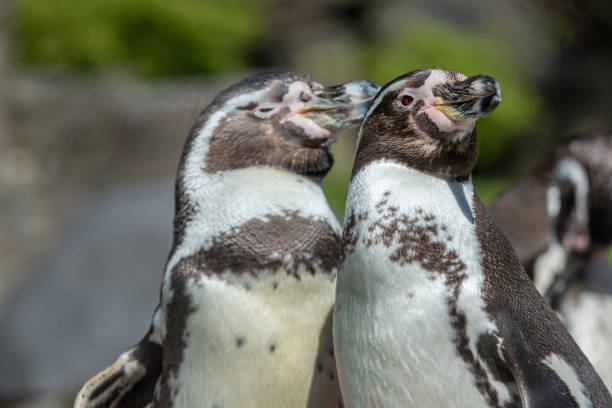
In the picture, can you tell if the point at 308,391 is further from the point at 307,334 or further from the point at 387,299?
the point at 387,299

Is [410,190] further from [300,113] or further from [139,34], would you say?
[139,34]

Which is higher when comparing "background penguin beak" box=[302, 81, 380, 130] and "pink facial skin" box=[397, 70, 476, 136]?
"pink facial skin" box=[397, 70, 476, 136]

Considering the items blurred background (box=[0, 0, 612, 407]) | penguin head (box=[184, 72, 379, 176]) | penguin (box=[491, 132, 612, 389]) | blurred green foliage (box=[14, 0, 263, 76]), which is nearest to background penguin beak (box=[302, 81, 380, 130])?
penguin head (box=[184, 72, 379, 176])

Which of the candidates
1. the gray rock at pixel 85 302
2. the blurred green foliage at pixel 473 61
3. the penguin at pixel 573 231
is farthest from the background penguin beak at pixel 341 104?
the blurred green foliage at pixel 473 61

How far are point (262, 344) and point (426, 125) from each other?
476mm

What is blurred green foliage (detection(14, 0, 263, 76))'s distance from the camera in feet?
29.2

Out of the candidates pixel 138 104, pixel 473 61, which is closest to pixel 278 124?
pixel 138 104

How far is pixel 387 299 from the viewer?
1.13m

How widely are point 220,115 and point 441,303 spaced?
65cm

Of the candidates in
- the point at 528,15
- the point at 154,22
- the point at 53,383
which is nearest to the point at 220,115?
the point at 53,383

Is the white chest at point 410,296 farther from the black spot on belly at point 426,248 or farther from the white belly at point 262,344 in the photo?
the white belly at point 262,344

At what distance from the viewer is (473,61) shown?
9.38 meters

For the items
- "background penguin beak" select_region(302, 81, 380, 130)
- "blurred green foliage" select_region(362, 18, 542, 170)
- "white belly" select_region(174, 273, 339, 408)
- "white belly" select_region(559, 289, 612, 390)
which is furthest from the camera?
"blurred green foliage" select_region(362, 18, 542, 170)

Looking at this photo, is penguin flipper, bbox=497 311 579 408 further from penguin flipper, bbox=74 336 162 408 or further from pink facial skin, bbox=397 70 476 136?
penguin flipper, bbox=74 336 162 408
